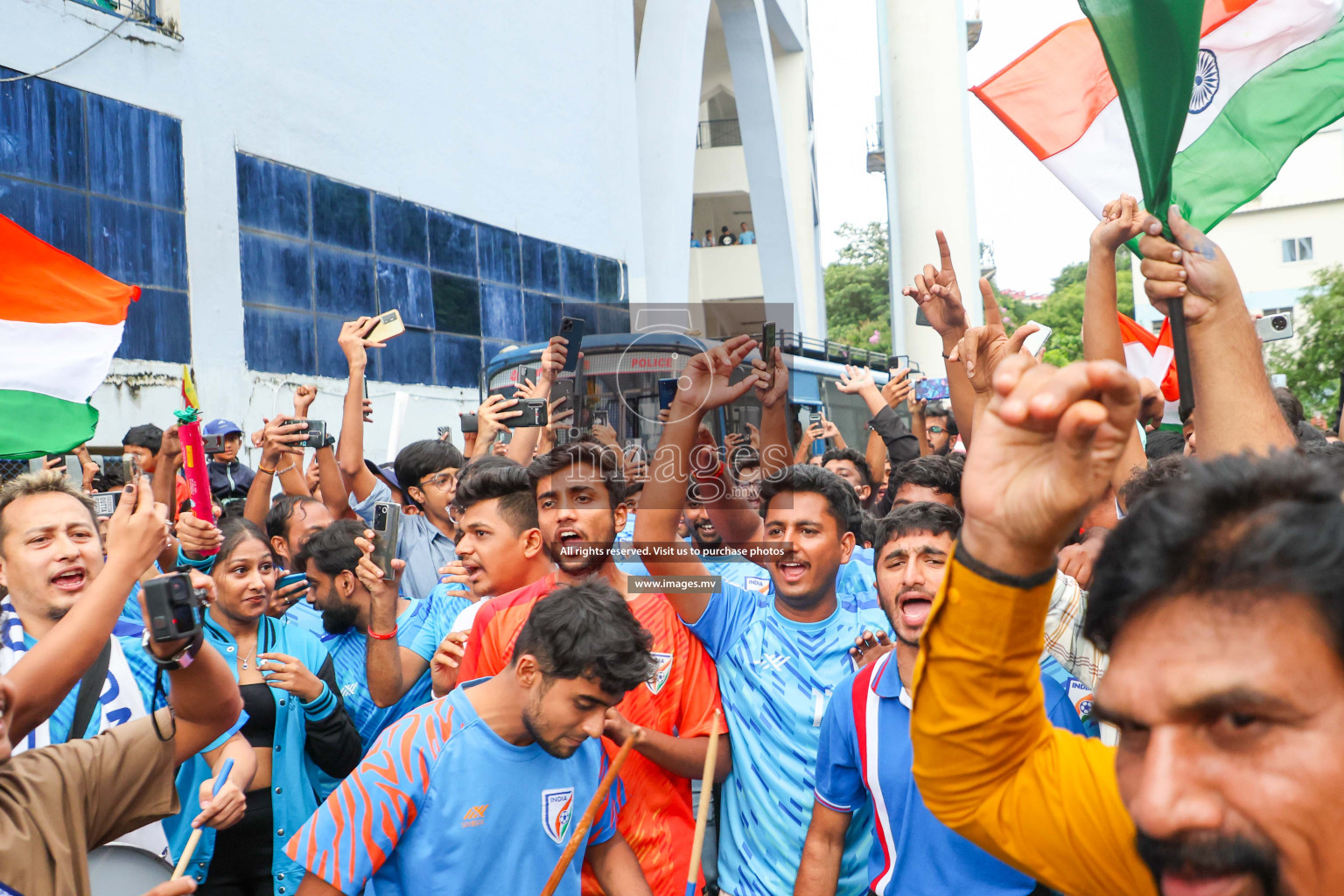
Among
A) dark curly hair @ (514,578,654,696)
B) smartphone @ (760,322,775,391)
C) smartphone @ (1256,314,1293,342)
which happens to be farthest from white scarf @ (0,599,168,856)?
smartphone @ (1256,314,1293,342)

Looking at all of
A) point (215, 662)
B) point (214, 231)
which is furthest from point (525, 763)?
point (214, 231)

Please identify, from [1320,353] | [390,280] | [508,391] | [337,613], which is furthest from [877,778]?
[1320,353]

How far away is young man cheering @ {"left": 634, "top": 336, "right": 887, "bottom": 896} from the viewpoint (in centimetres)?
335

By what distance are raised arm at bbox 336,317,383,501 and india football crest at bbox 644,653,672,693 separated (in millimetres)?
2942

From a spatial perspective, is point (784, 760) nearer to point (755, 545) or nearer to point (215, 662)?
point (755, 545)

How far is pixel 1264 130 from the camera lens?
13.8 ft

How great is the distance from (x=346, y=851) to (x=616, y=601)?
0.90 meters

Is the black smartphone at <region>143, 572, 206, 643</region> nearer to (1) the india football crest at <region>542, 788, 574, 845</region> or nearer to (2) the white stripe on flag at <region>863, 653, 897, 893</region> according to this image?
(1) the india football crest at <region>542, 788, 574, 845</region>

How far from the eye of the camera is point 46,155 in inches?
391

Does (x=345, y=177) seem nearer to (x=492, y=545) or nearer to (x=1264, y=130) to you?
(x=492, y=545)

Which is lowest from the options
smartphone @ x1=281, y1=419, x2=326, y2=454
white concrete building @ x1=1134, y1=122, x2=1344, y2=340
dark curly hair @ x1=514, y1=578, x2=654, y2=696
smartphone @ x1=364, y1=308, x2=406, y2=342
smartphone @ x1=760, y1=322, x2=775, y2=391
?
dark curly hair @ x1=514, y1=578, x2=654, y2=696

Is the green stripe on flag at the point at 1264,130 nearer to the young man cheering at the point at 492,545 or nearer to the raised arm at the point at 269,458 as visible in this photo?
the young man cheering at the point at 492,545

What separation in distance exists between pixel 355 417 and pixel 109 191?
606 cm

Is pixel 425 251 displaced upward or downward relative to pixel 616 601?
upward
